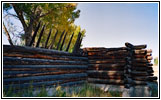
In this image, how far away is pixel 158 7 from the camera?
6844 millimetres

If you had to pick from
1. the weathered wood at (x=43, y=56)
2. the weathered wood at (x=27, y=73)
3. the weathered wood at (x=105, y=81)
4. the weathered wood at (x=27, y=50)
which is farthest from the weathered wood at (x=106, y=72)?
the weathered wood at (x=27, y=50)

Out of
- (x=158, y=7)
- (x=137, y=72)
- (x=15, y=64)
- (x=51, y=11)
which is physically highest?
(x=51, y=11)

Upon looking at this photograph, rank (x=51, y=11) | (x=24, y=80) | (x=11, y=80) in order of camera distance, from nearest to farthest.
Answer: (x=11, y=80) < (x=24, y=80) < (x=51, y=11)

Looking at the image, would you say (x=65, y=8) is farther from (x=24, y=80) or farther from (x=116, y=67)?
(x=24, y=80)

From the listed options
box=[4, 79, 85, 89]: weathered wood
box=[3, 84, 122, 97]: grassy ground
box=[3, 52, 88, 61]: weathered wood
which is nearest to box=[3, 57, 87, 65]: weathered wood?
box=[3, 52, 88, 61]: weathered wood

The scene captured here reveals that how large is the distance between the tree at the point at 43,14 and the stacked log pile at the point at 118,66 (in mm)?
6615

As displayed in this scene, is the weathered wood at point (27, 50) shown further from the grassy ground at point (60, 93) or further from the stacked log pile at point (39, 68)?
the grassy ground at point (60, 93)

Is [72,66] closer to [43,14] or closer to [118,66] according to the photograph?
[118,66]

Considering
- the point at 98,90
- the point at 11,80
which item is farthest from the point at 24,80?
the point at 98,90

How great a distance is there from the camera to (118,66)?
878cm

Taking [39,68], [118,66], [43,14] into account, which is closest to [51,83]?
[39,68]

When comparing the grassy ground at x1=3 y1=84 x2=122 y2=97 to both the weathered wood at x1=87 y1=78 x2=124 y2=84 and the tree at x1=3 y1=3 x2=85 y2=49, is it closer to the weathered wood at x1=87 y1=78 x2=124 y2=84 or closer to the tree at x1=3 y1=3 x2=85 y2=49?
the weathered wood at x1=87 y1=78 x2=124 y2=84

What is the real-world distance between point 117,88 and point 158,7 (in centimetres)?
402

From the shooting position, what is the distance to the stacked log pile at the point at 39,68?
21.1 ft
